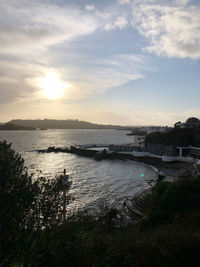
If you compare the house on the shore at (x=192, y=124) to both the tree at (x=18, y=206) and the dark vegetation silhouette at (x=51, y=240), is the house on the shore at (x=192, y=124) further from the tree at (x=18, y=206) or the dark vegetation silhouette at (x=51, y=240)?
the tree at (x=18, y=206)

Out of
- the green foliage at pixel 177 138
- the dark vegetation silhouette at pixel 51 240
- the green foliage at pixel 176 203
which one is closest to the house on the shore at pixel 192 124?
the green foliage at pixel 177 138

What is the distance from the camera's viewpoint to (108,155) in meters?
60.2

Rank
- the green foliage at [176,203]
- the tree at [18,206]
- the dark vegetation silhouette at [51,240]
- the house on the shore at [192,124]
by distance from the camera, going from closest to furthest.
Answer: the tree at [18,206] → the dark vegetation silhouette at [51,240] → the green foliage at [176,203] → the house on the shore at [192,124]

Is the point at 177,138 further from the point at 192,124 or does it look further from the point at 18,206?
the point at 18,206

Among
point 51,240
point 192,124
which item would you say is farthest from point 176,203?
point 192,124

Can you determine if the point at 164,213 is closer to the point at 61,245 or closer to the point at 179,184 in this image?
the point at 179,184

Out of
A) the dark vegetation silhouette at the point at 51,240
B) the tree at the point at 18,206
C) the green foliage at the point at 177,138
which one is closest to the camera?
the tree at the point at 18,206

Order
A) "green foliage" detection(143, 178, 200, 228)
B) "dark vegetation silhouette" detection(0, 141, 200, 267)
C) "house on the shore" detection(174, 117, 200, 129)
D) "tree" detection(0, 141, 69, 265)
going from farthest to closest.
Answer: "house on the shore" detection(174, 117, 200, 129)
"green foliage" detection(143, 178, 200, 228)
"dark vegetation silhouette" detection(0, 141, 200, 267)
"tree" detection(0, 141, 69, 265)

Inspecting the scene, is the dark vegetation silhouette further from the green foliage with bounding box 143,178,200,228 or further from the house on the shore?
the house on the shore

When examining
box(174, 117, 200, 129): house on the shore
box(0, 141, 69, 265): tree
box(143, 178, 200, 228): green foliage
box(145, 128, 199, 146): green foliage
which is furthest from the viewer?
box(174, 117, 200, 129): house on the shore

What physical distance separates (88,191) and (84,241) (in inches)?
764

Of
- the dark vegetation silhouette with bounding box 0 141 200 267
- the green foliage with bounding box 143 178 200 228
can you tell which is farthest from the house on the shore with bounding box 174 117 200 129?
the dark vegetation silhouette with bounding box 0 141 200 267

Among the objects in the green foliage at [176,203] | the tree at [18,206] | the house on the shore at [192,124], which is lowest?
the green foliage at [176,203]

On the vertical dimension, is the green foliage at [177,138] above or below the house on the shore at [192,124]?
below
